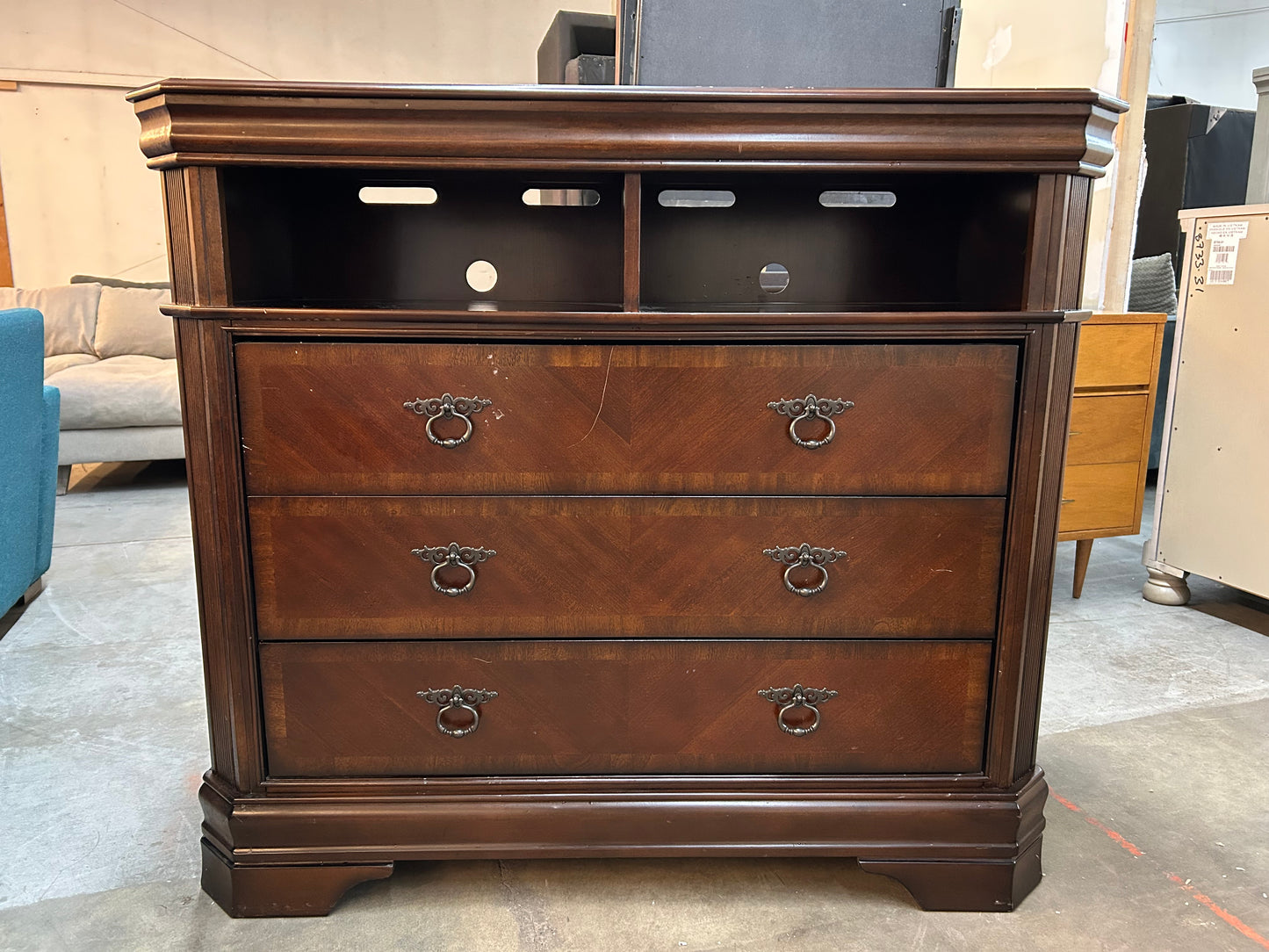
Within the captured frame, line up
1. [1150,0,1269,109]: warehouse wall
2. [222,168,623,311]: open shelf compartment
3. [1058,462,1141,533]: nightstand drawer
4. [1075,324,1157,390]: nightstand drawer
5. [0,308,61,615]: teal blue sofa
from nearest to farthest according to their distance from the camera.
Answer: [222,168,623,311]: open shelf compartment
[0,308,61,615]: teal blue sofa
[1075,324,1157,390]: nightstand drawer
[1058,462,1141,533]: nightstand drawer
[1150,0,1269,109]: warehouse wall

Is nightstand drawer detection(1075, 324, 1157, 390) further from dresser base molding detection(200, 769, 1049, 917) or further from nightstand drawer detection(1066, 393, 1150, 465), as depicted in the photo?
dresser base molding detection(200, 769, 1049, 917)

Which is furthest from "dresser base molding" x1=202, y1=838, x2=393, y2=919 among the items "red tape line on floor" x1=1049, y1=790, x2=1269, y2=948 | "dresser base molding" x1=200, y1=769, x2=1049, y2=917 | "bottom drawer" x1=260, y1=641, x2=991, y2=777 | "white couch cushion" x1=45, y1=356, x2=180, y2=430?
"white couch cushion" x1=45, y1=356, x2=180, y2=430

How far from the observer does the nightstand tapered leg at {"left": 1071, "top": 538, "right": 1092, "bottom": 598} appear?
8.55 ft

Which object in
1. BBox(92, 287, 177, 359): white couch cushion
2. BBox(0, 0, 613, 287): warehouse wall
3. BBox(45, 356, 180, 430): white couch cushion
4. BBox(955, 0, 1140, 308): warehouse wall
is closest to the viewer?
BBox(955, 0, 1140, 308): warehouse wall

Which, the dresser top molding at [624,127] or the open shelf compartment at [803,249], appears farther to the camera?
the open shelf compartment at [803,249]

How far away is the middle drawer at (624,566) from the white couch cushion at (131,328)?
399 cm

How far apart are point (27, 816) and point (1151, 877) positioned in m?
1.90

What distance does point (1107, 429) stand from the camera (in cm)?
247

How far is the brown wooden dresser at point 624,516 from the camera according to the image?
1123mm

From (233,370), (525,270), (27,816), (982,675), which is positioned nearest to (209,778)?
(27,816)

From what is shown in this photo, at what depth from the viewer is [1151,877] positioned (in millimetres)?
1397

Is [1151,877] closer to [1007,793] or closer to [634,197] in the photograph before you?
[1007,793]

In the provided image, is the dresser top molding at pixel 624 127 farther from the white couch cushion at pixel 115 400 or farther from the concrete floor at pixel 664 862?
the white couch cushion at pixel 115 400

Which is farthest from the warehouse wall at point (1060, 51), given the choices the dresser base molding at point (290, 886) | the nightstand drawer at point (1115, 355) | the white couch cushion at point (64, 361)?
the white couch cushion at point (64, 361)
